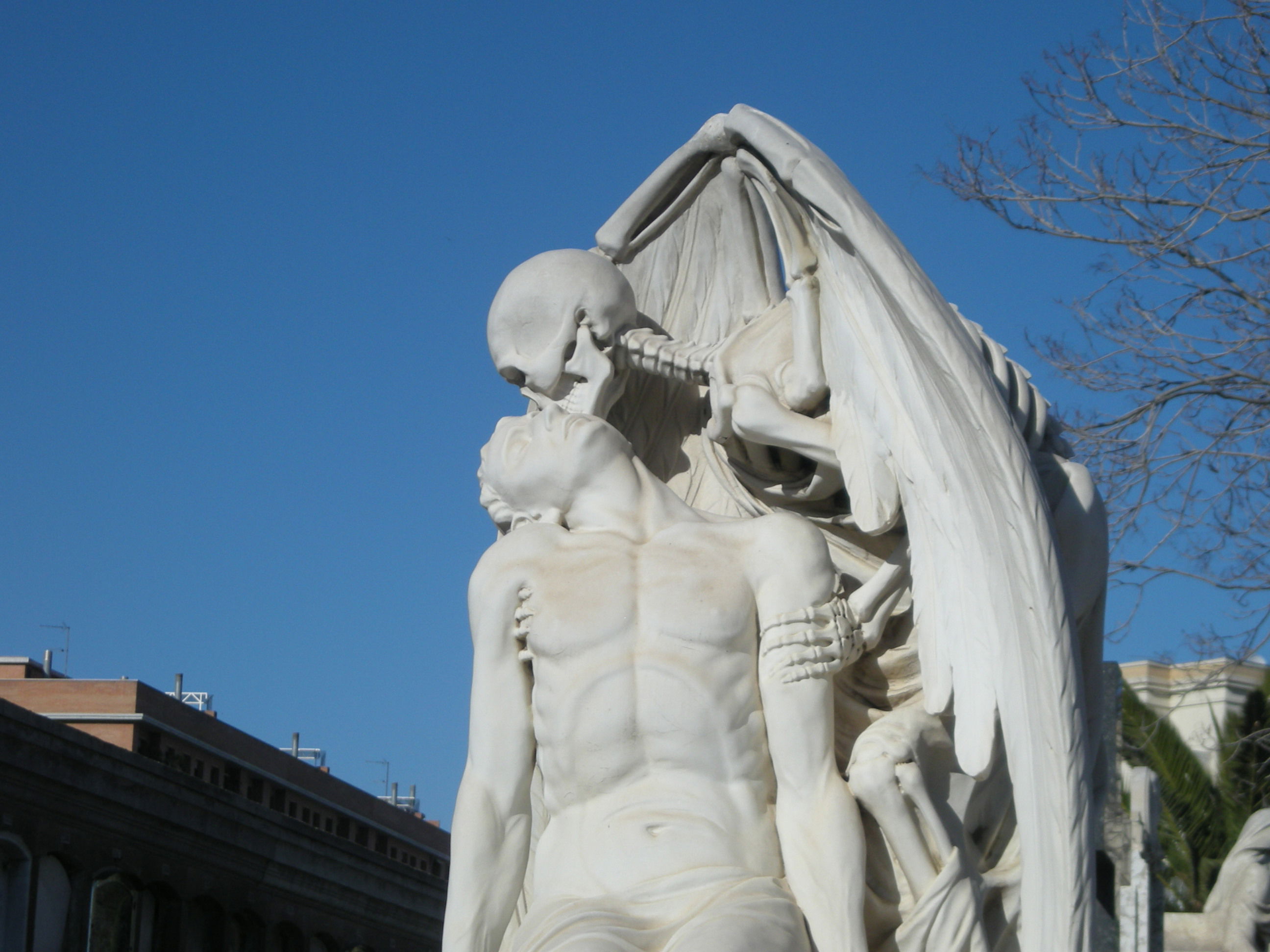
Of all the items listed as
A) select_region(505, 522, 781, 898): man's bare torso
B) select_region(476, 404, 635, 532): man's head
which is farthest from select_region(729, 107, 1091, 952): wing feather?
select_region(476, 404, 635, 532): man's head

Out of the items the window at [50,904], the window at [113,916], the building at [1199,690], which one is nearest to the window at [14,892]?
the window at [50,904]

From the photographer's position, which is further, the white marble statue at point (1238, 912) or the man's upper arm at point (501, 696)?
the white marble statue at point (1238, 912)

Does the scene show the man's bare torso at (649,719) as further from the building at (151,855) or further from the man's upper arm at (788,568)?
Result: the building at (151,855)

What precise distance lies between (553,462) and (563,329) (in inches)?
20.6

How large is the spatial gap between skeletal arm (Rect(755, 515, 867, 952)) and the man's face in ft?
1.72

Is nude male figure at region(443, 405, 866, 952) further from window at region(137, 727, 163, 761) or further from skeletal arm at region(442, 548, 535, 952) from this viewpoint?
window at region(137, 727, 163, 761)

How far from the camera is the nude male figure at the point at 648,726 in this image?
4.30 meters

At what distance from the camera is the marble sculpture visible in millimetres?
4215

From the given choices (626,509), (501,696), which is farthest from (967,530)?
(501,696)

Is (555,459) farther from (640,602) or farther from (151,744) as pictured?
(151,744)

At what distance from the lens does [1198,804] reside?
1866cm

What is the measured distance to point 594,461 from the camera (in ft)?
15.9

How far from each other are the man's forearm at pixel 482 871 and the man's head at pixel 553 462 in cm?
82

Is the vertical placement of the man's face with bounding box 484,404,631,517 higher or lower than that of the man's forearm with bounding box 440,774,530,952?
higher
